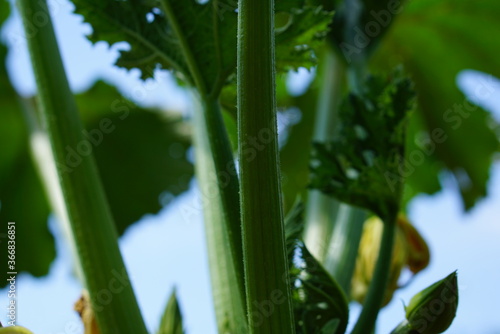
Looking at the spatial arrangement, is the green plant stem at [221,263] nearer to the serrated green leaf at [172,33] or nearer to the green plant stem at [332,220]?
the serrated green leaf at [172,33]

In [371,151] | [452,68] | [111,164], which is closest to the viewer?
[371,151]

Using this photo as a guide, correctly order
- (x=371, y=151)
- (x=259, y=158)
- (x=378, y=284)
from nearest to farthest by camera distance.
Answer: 1. (x=259, y=158)
2. (x=378, y=284)
3. (x=371, y=151)

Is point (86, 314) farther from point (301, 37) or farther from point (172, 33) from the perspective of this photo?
point (301, 37)

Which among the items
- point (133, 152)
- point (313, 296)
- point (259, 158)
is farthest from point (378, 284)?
point (133, 152)

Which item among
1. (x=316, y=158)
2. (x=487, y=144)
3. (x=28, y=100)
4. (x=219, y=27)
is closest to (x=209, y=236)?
(x=316, y=158)

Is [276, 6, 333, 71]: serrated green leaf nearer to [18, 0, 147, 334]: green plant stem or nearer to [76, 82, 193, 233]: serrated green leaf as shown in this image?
[18, 0, 147, 334]: green plant stem

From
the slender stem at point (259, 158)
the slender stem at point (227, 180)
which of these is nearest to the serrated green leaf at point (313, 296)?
the slender stem at point (227, 180)

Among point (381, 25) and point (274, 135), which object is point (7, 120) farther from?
point (274, 135)
